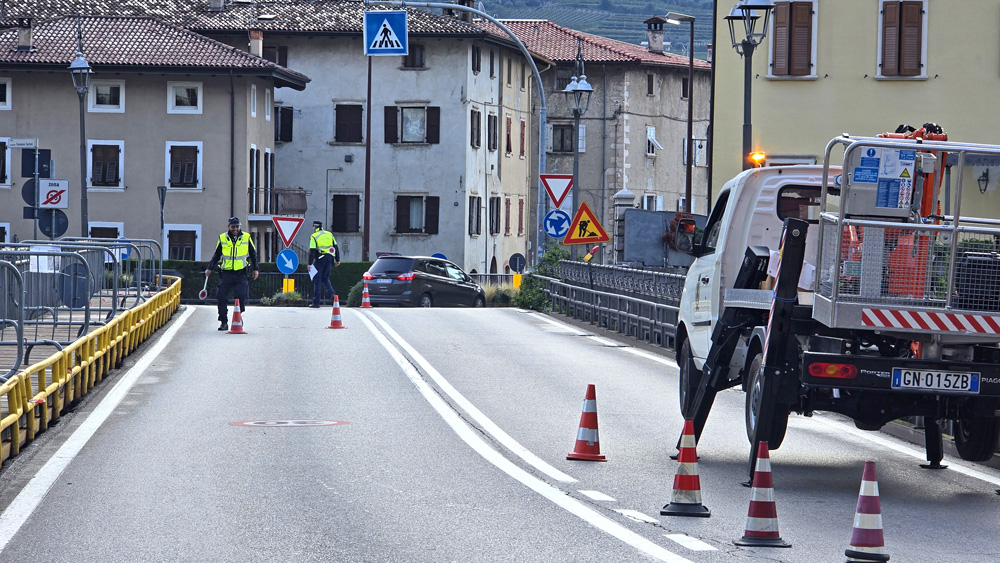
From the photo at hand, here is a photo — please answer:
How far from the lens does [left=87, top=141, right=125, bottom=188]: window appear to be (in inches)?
2229

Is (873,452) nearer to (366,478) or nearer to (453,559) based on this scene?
(366,478)

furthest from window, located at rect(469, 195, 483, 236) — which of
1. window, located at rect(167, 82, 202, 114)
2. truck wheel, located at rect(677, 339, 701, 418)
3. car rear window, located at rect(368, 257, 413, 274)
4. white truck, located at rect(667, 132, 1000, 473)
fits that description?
white truck, located at rect(667, 132, 1000, 473)

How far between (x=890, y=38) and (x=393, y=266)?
1406cm

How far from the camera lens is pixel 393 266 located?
3922cm

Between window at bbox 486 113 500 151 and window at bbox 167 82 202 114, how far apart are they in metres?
14.1

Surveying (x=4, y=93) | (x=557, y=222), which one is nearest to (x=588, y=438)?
(x=557, y=222)

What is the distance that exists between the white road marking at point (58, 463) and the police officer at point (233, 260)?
5.21 meters

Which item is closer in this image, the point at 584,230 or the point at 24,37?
the point at 584,230

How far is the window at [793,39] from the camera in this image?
33.0 metres

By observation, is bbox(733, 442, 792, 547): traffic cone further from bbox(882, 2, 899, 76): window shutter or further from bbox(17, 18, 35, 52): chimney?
bbox(17, 18, 35, 52): chimney

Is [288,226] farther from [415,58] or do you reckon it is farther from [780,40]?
[415,58]

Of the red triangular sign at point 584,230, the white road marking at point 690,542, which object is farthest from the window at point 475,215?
the white road marking at point 690,542

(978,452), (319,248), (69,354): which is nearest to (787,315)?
(978,452)

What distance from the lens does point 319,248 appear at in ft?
113
